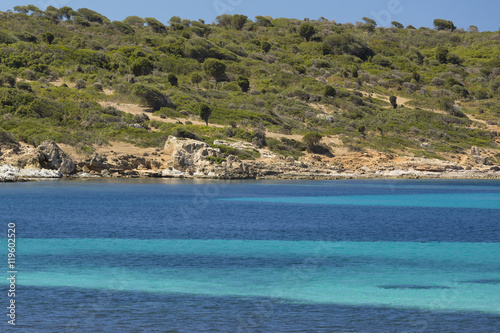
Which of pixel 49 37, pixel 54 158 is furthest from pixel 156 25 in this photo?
pixel 54 158

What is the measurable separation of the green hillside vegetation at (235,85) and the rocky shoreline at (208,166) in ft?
10.8

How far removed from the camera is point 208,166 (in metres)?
62.3

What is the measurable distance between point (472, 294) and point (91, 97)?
7314 cm

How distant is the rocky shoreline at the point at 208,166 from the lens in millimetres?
55969

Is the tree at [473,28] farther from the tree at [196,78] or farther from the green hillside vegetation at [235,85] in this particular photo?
the tree at [196,78]

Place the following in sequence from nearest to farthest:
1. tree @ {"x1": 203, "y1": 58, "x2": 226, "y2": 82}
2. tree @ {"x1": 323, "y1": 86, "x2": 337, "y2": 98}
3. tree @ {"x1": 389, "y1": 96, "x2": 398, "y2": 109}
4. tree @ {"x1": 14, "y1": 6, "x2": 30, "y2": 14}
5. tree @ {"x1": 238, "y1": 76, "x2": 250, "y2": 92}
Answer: tree @ {"x1": 389, "y1": 96, "x2": 398, "y2": 109}
tree @ {"x1": 323, "y1": 86, "x2": 337, "y2": 98}
tree @ {"x1": 238, "y1": 76, "x2": 250, "y2": 92}
tree @ {"x1": 203, "y1": 58, "x2": 226, "y2": 82}
tree @ {"x1": 14, "y1": 6, "x2": 30, "y2": 14}

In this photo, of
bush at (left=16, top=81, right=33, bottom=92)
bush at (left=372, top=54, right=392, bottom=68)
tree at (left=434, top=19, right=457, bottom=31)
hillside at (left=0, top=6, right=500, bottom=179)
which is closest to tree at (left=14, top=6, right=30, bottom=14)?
hillside at (left=0, top=6, right=500, bottom=179)

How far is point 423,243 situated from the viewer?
25.7 metres

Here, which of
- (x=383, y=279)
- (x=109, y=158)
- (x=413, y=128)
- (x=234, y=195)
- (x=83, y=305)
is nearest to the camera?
(x=83, y=305)

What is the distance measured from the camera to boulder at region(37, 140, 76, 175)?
55878 millimetres

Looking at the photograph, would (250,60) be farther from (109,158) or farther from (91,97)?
(109,158)

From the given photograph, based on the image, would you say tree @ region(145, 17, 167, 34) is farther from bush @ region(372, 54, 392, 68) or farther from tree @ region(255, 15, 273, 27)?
bush @ region(372, 54, 392, 68)

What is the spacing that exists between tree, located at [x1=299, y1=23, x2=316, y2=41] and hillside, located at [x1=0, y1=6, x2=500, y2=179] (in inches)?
13.0

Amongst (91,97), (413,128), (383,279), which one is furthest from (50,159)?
(413,128)
